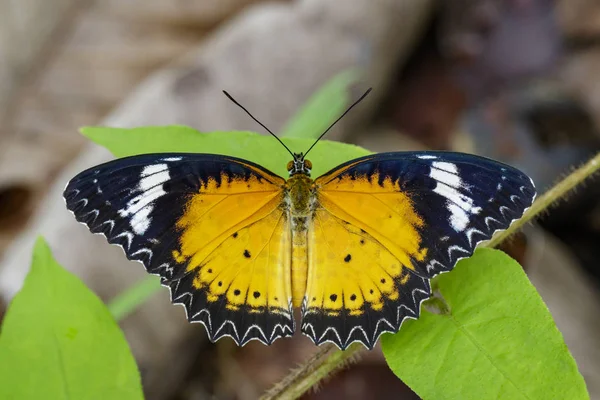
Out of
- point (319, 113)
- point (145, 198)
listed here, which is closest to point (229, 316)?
point (145, 198)

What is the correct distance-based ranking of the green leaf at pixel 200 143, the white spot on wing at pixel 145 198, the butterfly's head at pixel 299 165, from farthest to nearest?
the white spot on wing at pixel 145 198, the butterfly's head at pixel 299 165, the green leaf at pixel 200 143

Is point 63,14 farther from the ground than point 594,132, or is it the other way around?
point 63,14

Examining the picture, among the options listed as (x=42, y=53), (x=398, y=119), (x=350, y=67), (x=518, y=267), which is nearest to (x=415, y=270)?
(x=518, y=267)

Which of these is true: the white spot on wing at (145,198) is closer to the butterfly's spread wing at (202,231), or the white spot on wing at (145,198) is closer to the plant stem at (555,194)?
the butterfly's spread wing at (202,231)

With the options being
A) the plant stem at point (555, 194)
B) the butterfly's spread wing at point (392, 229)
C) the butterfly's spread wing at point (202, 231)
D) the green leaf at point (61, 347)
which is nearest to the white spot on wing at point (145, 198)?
the butterfly's spread wing at point (202, 231)

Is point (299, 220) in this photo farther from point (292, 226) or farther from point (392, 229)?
point (392, 229)

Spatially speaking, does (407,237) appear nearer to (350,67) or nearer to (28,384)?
(28,384)

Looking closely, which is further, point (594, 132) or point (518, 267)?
point (594, 132)
